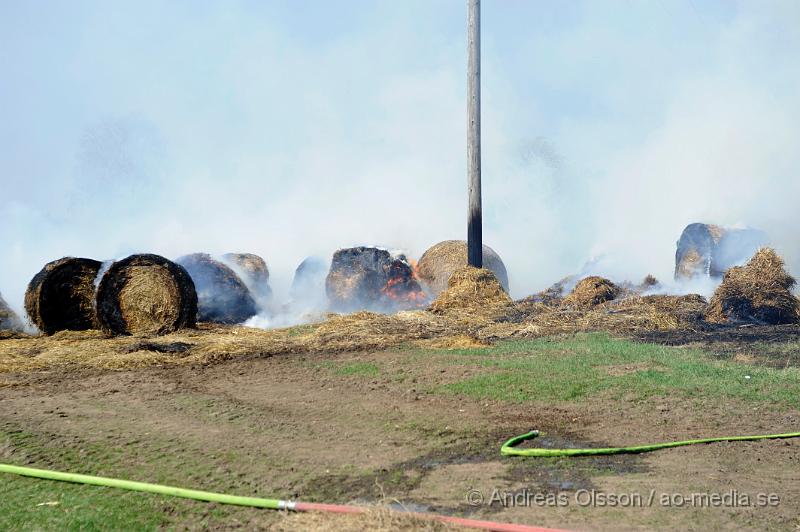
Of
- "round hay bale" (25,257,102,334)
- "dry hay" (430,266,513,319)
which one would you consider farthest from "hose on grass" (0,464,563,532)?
"dry hay" (430,266,513,319)

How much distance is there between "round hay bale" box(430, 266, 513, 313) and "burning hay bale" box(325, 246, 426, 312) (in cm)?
205

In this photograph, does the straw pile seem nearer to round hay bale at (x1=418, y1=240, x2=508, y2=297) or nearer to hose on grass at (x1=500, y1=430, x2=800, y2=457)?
round hay bale at (x1=418, y1=240, x2=508, y2=297)

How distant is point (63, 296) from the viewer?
13.9 m

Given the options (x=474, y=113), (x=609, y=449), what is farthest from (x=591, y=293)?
(x=609, y=449)

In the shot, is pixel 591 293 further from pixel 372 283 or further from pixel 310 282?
pixel 310 282

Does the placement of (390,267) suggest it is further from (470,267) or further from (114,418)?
(114,418)

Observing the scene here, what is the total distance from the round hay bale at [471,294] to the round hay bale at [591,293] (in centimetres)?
133

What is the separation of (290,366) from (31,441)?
3.91 metres

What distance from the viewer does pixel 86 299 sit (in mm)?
14125

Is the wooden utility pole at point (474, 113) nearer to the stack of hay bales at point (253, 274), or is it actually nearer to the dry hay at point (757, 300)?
the stack of hay bales at point (253, 274)

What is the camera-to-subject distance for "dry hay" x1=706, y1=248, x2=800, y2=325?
41.4ft

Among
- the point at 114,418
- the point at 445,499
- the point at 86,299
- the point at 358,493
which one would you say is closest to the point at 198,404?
the point at 114,418

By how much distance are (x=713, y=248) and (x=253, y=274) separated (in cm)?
1137

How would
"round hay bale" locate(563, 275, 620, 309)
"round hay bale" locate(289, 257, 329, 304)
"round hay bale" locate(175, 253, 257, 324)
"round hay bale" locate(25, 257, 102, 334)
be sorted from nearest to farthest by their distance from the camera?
"round hay bale" locate(25, 257, 102, 334)
"round hay bale" locate(563, 275, 620, 309)
"round hay bale" locate(175, 253, 257, 324)
"round hay bale" locate(289, 257, 329, 304)
